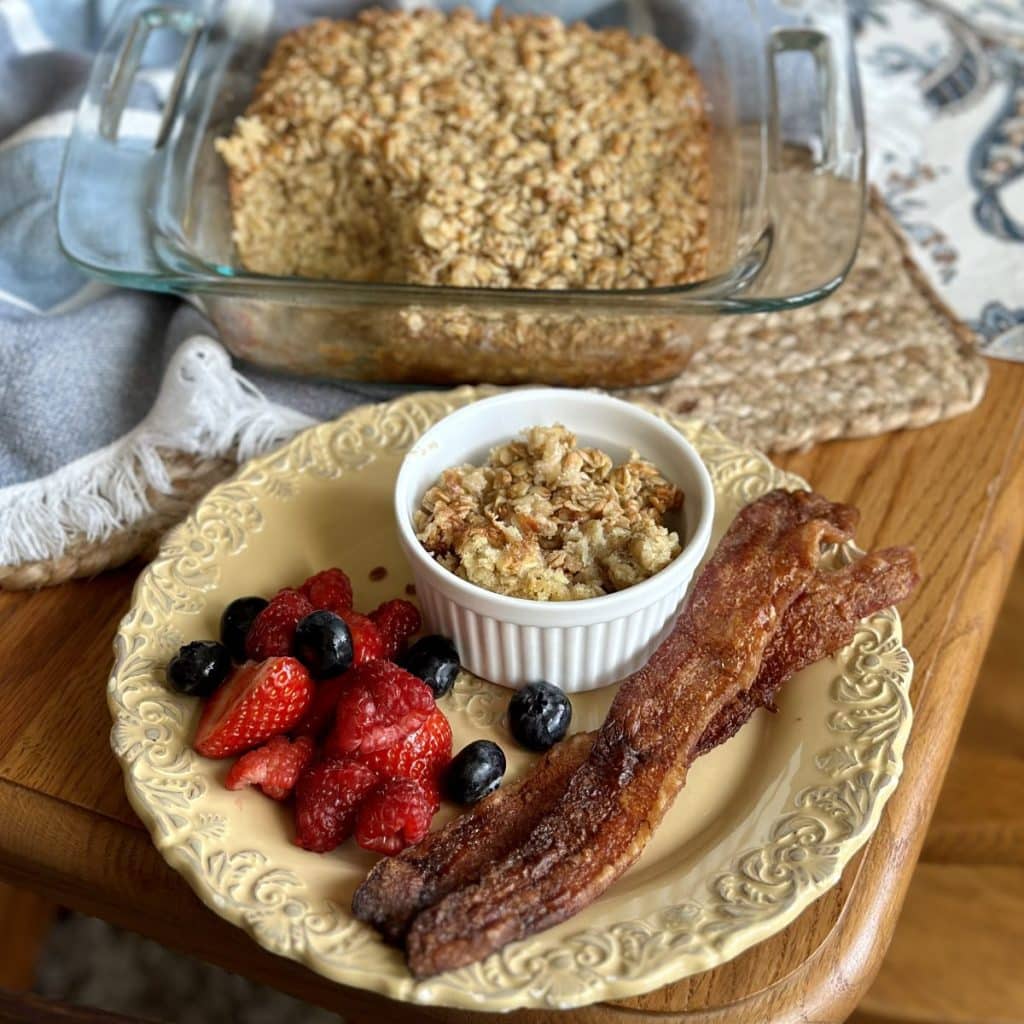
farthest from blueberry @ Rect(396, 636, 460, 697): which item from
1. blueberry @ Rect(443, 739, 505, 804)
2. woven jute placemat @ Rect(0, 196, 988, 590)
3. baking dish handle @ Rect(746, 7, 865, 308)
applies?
baking dish handle @ Rect(746, 7, 865, 308)

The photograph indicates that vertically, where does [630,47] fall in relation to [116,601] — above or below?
above

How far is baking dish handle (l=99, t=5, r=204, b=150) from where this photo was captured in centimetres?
178

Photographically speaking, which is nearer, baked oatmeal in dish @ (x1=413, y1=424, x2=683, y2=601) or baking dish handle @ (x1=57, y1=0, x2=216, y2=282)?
baked oatmeal in dish @ (x1=413, y1=424, x2=683, y2=601)

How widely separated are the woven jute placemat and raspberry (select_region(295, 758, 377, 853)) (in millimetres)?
521

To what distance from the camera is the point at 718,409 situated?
168 centimetres

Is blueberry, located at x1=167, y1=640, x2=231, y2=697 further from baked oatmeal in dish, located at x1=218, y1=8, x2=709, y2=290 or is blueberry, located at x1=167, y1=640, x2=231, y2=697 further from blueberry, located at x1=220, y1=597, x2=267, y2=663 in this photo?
baked oatmeal in dish, located at x1=218, y1=8, x2=709, y2=290

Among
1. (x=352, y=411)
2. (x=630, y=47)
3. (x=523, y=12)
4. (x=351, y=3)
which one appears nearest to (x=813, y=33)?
(x=630, y=47)

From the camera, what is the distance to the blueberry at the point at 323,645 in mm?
1213

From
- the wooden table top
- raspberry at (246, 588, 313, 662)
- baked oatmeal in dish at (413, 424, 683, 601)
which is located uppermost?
baked oatmeal in dish at (413, 424, 683, 601)

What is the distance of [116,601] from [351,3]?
1196mm

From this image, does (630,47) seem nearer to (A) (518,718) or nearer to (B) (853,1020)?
(A) (518,718)

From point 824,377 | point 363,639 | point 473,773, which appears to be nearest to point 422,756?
point 473,773

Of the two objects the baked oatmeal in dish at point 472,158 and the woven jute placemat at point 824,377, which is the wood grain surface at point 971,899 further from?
the baked oatmeal in dish at point 472,158

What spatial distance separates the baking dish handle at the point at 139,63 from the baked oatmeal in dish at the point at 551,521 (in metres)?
0.85
